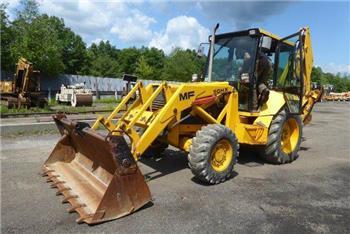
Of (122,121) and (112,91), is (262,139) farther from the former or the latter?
(112,91)

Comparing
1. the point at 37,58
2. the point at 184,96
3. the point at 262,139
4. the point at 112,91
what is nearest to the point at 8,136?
the point at 184,96

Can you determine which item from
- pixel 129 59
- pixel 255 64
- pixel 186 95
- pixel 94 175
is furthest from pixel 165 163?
pixel 129 59

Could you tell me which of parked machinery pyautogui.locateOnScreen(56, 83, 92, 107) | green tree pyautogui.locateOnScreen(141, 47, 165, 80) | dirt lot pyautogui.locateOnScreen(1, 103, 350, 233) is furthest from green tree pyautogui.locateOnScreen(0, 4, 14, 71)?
green tree pyautogui.locateOnScreen(141, 47, 165, 80)

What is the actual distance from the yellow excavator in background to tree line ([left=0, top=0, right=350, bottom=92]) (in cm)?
947

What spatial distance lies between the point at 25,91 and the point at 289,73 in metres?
16.0

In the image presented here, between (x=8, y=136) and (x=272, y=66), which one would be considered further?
(x=8, y=136)

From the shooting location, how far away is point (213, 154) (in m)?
5.80

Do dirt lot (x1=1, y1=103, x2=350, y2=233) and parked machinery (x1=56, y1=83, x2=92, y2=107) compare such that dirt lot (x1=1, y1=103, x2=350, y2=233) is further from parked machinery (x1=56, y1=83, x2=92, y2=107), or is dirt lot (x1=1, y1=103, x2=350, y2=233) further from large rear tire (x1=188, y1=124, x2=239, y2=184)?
parked machinery (x1=56, y1=83, x2=92, y2=107)

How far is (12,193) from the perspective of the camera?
5.27 m

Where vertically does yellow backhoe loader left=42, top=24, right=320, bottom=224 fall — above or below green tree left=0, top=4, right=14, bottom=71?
below

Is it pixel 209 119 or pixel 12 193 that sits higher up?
pixel 209 119

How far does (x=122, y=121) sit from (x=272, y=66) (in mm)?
3398

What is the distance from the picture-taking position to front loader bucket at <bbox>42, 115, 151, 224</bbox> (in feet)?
14.2

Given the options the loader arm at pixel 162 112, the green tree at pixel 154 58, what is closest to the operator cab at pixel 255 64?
the loader arm at pixel 162 112
